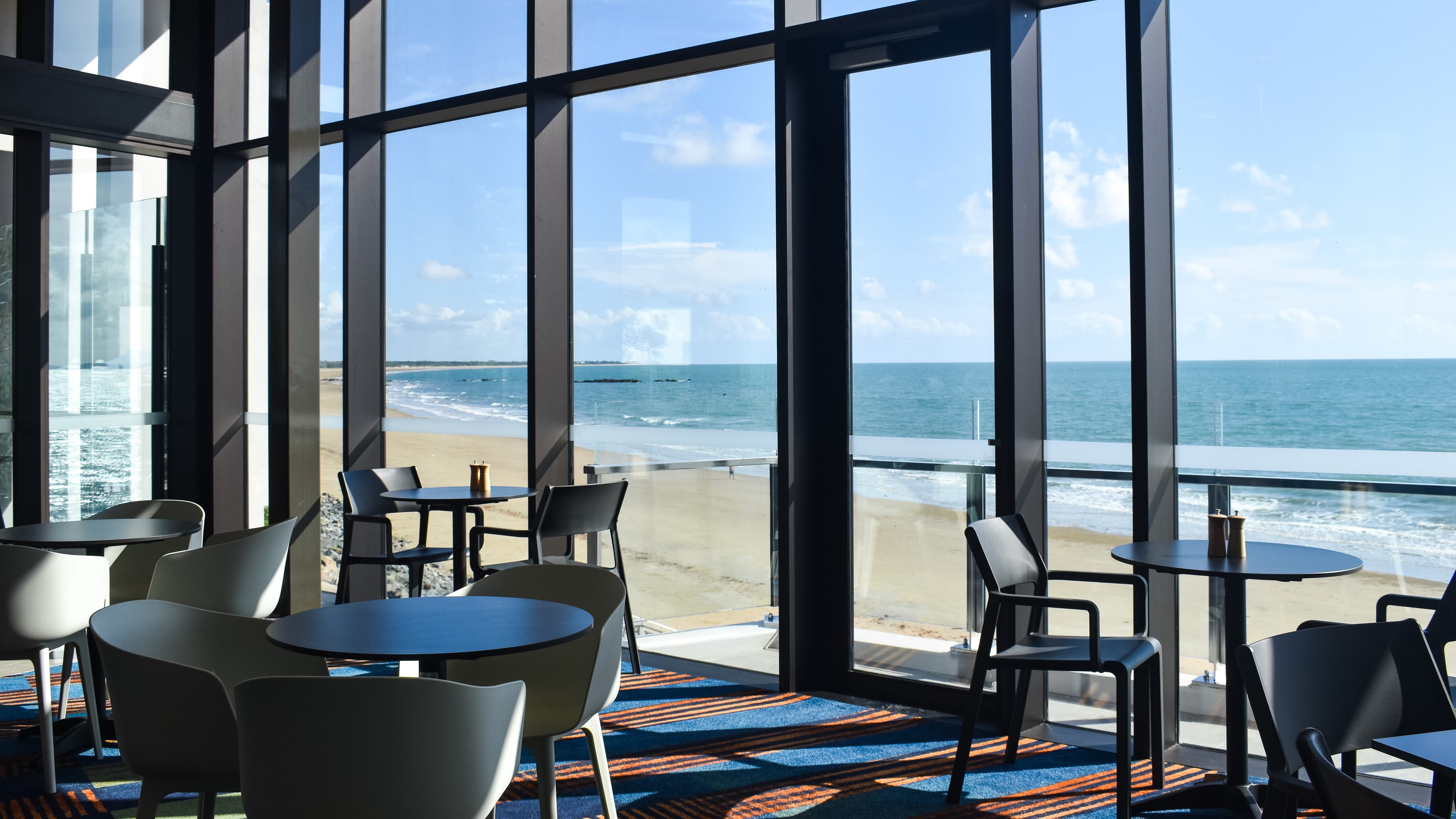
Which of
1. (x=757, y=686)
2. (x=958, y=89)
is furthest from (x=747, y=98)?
(x=757, y=686)

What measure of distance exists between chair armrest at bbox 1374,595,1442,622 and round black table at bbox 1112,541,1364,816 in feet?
0.36

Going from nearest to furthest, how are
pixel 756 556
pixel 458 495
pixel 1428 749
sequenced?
pixel 1428 749
pixel 458 495
pixel 756 556

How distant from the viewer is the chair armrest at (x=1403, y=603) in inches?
114

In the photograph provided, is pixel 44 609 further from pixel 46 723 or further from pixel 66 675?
pixel 66 675

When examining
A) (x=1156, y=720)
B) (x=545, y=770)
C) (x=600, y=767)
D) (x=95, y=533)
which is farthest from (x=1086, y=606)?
(x=95, y=533)

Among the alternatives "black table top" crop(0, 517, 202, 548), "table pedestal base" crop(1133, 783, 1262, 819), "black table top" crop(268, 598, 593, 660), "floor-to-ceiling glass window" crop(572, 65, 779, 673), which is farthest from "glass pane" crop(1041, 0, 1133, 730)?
"black table top" crop(0, 517, 202, 548)

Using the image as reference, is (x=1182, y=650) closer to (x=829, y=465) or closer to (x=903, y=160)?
(x=829, y=465)

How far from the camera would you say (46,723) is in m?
3.41

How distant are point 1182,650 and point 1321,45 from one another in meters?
7.41

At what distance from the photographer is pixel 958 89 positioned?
452 cm

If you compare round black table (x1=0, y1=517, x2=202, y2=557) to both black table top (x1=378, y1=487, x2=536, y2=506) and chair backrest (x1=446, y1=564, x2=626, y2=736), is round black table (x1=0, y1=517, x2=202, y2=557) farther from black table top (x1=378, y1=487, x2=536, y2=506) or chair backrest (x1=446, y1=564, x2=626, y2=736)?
chair backrest (x1=446, y1=564, x2=626, y2=736)

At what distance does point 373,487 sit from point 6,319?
2.46 meters

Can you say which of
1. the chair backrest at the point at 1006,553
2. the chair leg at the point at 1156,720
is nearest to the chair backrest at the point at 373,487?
the chair backrest at the point at 1006,553

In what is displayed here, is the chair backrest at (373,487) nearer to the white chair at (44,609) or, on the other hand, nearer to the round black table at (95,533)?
the round black table at (95,533)
